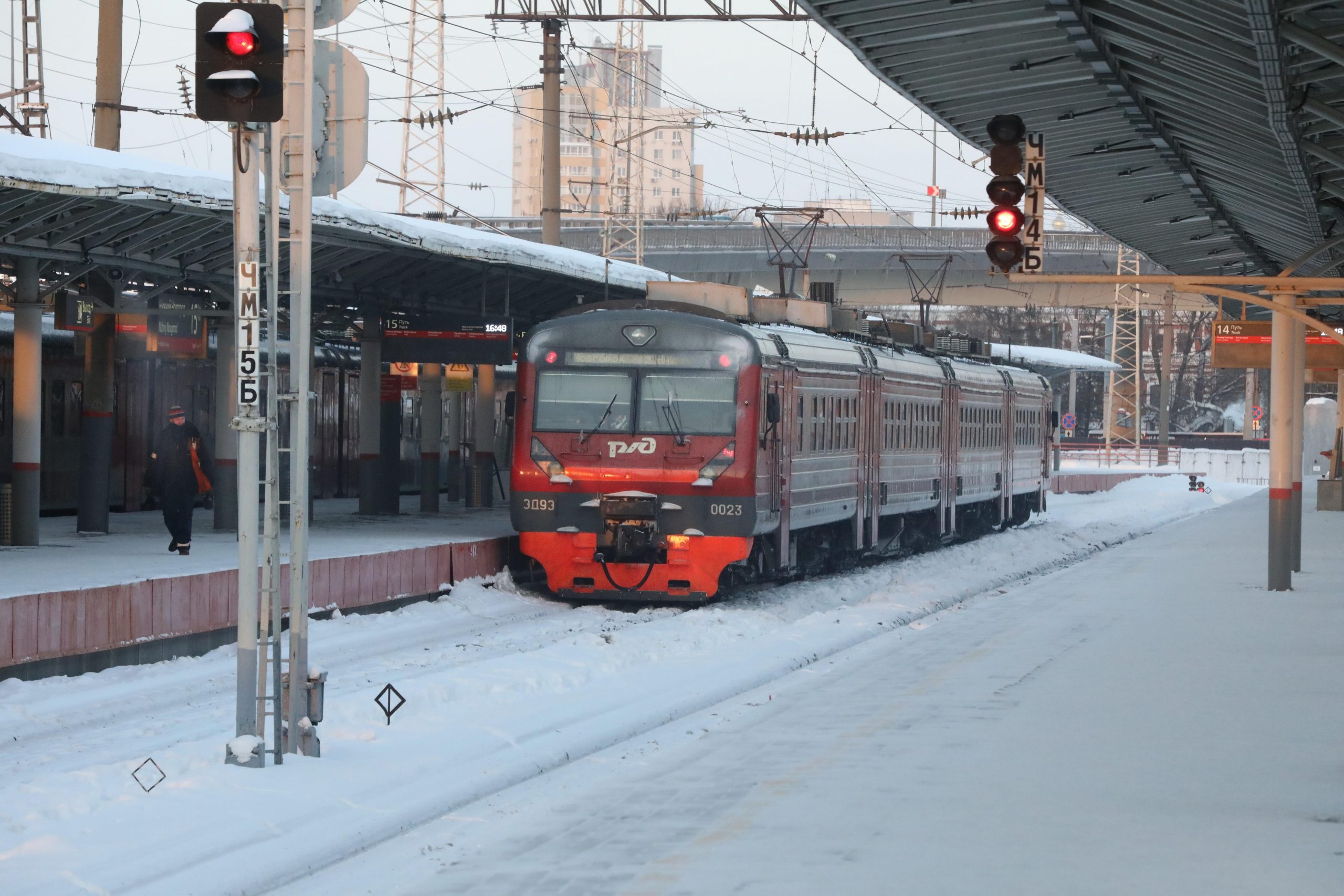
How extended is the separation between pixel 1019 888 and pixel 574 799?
8.91 feet

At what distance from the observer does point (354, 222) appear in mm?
18750

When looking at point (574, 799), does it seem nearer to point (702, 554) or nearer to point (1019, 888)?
point (1019, 888)

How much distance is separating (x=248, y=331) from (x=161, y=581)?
17.9 feet

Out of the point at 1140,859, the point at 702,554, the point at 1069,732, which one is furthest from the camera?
the point at 702,554

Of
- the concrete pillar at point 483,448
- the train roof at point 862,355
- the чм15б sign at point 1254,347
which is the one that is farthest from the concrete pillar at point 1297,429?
the concrete pillar at point 483,448

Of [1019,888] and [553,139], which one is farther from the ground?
[553,139]

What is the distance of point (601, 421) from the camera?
18.7 meters

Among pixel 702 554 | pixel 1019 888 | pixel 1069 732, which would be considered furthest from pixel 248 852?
pixel 702 554

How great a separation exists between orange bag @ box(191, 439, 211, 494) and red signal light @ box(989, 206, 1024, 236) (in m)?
9.94

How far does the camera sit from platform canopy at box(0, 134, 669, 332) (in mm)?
15992

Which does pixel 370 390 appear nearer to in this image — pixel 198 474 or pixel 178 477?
pixel 198 474

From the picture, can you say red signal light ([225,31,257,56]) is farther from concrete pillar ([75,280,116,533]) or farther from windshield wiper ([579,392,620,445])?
concrete pillar ([75,280,116,533])

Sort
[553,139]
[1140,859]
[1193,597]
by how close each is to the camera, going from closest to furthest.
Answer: [1140,859] < [1193,597] < [553,139]

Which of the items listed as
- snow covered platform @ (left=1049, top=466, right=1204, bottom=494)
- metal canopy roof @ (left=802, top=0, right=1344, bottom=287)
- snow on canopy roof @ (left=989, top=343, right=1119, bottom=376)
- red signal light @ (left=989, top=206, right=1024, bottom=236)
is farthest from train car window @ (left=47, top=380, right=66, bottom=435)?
snow on canopy roof @ (left=989, top=343, right=1119, bottom=376)
